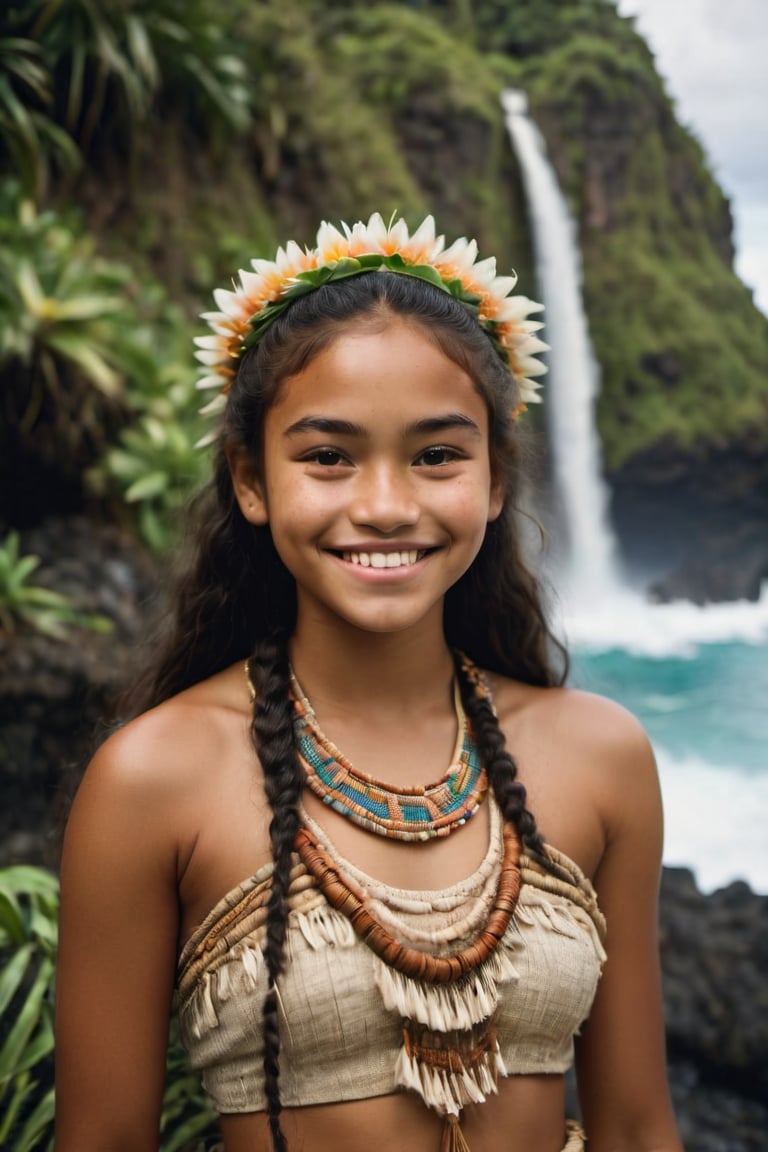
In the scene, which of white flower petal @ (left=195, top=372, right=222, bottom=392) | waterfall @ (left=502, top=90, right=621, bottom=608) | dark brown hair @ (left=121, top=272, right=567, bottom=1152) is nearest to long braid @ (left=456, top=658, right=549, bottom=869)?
dark brown hair @ (left=121, top=272, right=567, bottom=1152)

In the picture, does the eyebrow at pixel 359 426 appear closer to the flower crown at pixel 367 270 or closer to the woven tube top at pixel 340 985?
the flower crown at pixel 367 270

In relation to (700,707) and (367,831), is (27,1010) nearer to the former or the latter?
(367,831)

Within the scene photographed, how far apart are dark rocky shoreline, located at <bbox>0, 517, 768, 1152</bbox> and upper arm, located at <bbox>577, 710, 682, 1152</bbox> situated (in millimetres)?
1906

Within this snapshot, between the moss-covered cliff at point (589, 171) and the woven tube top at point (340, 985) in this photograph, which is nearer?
the woven tube top at point (340, 985)

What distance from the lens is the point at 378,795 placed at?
67.6 inches

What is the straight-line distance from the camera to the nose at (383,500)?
160cm

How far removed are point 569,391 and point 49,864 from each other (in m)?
11.3

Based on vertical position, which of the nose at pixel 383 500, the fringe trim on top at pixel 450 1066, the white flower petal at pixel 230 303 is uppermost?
the white flower petal at pixel 230 303

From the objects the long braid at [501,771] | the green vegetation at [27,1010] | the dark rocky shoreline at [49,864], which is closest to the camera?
the long braid at [501,771]

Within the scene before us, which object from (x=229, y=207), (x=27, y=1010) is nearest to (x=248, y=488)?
(x=27, y=1010)

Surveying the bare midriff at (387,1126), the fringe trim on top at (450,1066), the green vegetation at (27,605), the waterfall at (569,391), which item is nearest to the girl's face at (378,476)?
the fringe trim on top at (450,1066)

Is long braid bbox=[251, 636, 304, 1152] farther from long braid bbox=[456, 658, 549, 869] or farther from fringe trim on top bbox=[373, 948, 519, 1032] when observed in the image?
long braid bbox=[456, 658, 549, 869]

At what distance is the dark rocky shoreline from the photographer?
12.0ft

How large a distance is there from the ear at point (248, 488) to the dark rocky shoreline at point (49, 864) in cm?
168
